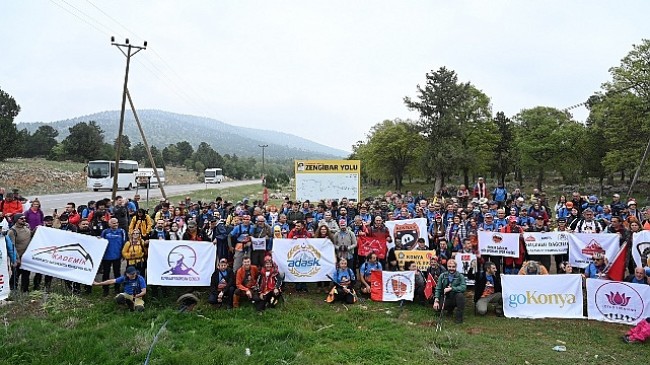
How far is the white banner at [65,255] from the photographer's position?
33.4ft

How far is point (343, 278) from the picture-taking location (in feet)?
34.9

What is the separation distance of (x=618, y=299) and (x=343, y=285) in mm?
5969

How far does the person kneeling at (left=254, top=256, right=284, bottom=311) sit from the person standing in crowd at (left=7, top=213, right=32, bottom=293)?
5.68 metres

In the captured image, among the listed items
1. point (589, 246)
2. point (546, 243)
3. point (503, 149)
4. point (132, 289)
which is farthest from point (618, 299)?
point (503, 149)

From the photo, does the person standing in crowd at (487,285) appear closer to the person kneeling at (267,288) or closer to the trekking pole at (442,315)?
the trekking pole at (442,315)

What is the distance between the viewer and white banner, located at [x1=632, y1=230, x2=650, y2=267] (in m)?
10.1

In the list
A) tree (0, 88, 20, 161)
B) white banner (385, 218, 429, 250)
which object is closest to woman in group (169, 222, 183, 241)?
white banner (385, 218, 429, 250)

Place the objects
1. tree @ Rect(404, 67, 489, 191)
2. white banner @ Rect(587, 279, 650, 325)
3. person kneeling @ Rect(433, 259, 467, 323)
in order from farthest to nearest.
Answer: tree @ Rect(404, 67, 489, 191), person kneeling @ Rect(433, 259, 467, 323), white banner @ Rect(587, 279, 650, 325)

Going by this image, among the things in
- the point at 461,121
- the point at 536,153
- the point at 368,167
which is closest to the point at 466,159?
the point at 461,121

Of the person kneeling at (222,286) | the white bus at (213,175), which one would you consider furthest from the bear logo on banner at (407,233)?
the white bus at (213,175)

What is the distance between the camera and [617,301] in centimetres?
918

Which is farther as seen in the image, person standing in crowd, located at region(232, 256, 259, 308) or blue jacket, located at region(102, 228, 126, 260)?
blue jacket, located at region(102, 228, 126, 260)

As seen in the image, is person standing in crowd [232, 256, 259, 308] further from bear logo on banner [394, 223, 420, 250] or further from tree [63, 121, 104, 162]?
tree [63, 121, 104, 162]

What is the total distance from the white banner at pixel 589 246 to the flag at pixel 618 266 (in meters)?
0.20
